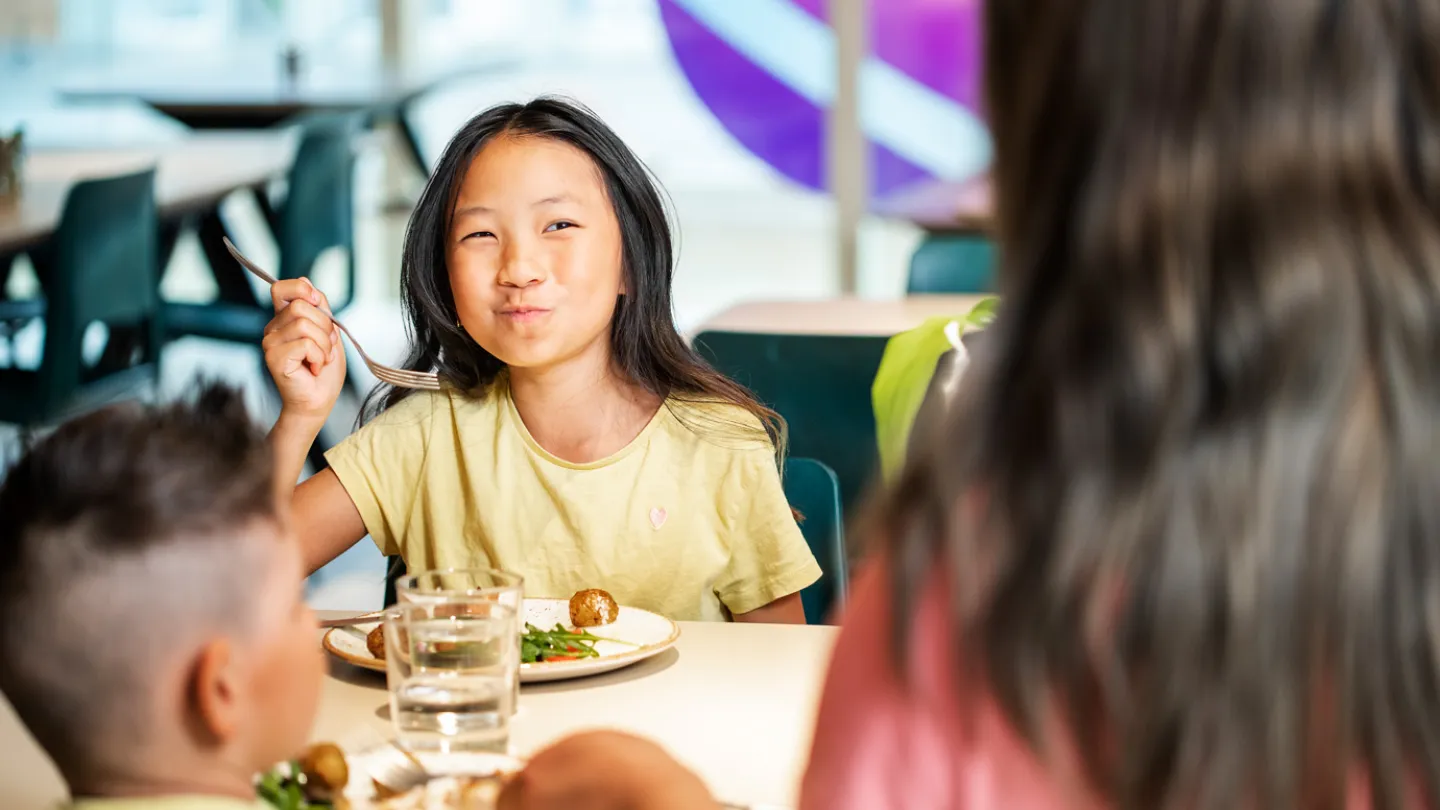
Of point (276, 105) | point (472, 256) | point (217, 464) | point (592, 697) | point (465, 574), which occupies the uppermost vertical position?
point (276, 105)

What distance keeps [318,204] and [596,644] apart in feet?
11.9

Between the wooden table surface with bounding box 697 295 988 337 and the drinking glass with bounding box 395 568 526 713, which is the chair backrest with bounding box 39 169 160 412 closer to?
the wooden table surface with bounding box 697 295 988 337

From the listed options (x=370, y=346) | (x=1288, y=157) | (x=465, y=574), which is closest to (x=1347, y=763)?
(x=1288, y=157)

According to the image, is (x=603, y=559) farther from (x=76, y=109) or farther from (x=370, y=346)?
(x=76, y=109)

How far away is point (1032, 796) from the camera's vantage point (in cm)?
60

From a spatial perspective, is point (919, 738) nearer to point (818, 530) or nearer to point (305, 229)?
point (818, 530)

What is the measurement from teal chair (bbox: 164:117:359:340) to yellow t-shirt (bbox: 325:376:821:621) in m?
2.62

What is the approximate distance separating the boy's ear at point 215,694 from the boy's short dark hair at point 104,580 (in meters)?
0.01

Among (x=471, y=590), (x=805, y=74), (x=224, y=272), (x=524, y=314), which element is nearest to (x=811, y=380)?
(x=524, y=314)

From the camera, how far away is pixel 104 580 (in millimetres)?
771

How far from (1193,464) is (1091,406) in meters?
0.04

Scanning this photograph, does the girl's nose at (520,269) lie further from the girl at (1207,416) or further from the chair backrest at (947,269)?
the chair backrest at (947,269)

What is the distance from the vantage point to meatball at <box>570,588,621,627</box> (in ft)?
4.34

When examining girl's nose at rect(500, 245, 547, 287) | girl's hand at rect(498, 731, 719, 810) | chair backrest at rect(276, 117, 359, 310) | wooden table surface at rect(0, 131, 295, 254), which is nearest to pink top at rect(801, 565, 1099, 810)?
girl's hand at rect(498, 731, 719, 810)
